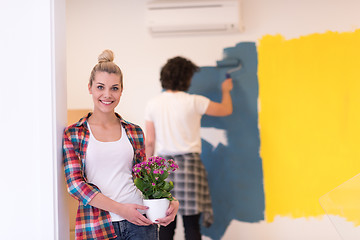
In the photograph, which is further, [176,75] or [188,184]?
[176,75]

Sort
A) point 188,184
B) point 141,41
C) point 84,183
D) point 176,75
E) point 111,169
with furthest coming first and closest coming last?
point 141,41 → point 176,75 → point 188,184 → point 111,169 → point 84,183

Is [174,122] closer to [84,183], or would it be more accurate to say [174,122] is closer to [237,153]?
[237,153]

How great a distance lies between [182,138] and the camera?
9.86ft

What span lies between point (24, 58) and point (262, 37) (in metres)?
2.27

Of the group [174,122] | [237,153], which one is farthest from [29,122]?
[237,153]

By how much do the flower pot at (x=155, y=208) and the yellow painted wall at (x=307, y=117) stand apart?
1.96 m

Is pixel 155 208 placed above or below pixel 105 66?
below

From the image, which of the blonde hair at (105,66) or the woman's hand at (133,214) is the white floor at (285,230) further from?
the blonde hair at (105,66)

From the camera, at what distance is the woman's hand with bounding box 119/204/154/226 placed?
5.31 feet

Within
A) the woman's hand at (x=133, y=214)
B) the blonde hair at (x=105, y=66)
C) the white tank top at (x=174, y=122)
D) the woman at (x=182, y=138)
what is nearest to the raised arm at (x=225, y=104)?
the woman at (x=182, y=138)

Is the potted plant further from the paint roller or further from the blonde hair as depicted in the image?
the paint roller

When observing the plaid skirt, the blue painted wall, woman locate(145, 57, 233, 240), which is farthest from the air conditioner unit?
the plaid skirt

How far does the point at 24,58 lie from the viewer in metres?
1.62

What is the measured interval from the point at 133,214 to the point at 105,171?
0.62ft
